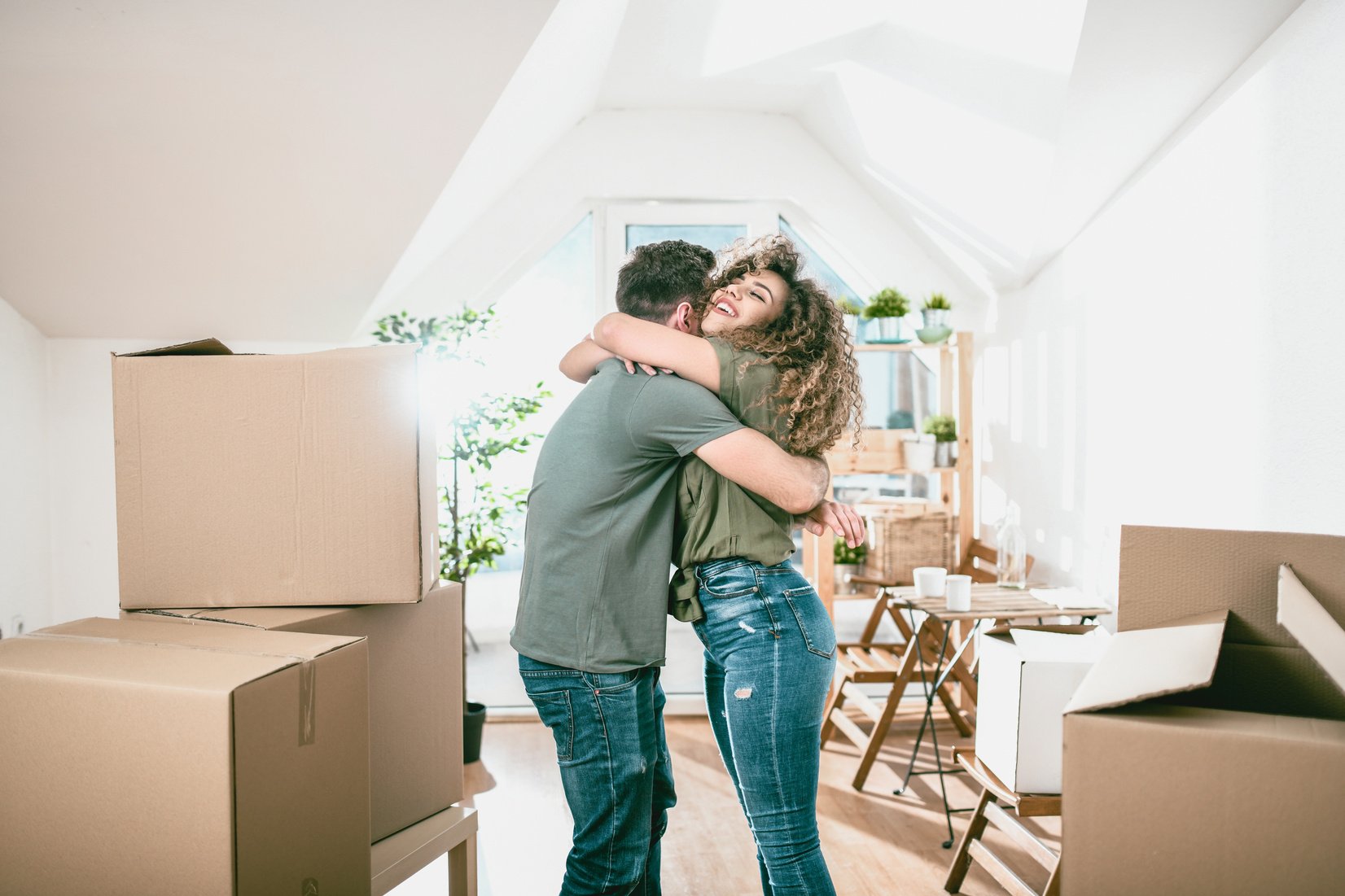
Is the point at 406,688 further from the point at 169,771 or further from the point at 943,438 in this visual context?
the point at 943,438

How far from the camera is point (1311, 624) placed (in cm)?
89

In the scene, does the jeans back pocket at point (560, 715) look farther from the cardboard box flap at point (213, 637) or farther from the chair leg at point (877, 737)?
the chair leg at point (877, 737)

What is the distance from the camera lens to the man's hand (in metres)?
1.53

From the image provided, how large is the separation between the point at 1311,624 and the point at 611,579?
87 cm

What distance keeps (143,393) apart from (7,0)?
125cm

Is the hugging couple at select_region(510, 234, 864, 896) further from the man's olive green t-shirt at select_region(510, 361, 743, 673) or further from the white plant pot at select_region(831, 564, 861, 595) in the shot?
the white plant pot at select_region(831, 564, 861, 595)

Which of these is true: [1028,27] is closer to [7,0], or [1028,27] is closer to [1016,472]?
[1016,472]

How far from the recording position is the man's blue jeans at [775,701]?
1383mm

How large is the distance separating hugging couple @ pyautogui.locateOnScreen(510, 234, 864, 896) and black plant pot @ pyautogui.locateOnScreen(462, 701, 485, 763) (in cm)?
181

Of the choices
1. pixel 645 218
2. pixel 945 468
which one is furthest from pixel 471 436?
pixel 945 468

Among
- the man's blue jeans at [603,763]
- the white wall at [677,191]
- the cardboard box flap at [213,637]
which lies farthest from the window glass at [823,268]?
the cardboard box flap at [213,637]

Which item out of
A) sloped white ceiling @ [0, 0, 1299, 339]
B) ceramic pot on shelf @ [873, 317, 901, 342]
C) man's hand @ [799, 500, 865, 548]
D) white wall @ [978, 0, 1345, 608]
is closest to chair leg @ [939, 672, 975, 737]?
white wall @ [978, 0, 1345, 608]

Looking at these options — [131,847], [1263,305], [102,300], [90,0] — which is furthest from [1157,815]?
[102,300]

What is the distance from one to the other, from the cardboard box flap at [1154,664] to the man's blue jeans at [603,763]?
0.71 meters
